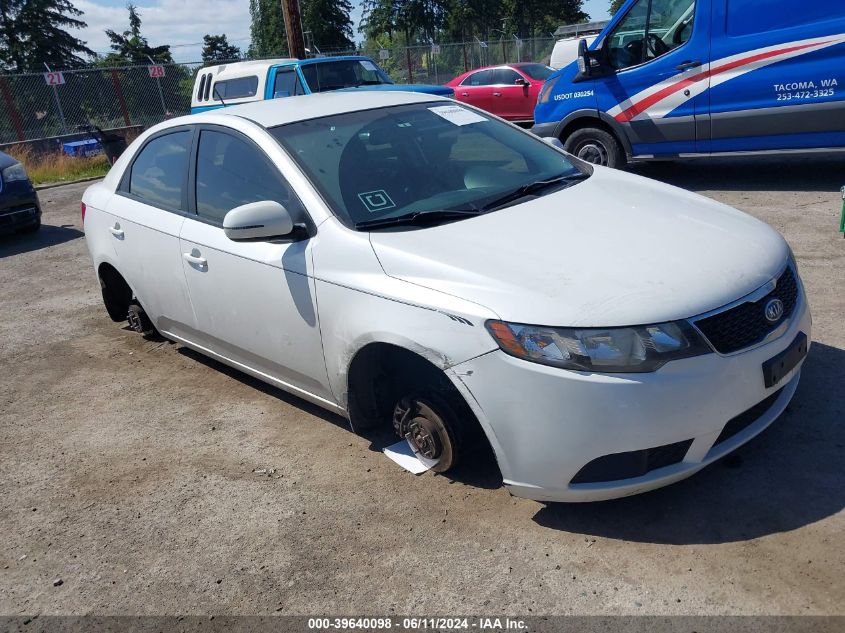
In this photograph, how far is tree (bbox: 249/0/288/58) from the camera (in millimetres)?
52688

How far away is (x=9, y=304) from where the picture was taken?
23.2ft

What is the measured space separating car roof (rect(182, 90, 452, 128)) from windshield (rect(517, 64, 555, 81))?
1319 centimetres

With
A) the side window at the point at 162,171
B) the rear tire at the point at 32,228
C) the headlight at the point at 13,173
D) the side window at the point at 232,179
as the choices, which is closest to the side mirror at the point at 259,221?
the side window at the point at 232,179

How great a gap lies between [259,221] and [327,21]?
5237 centimetres

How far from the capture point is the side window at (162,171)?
14.4 feet

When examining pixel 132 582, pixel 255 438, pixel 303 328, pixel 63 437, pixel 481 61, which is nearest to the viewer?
pixel 132 582

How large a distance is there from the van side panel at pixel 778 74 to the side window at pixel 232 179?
570 centimetres

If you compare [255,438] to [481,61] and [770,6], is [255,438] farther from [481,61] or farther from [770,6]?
[481,61]

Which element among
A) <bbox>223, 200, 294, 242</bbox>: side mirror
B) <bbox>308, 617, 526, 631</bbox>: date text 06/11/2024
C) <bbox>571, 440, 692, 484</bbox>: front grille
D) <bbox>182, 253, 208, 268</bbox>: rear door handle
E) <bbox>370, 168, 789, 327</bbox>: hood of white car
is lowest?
<bbox>308, 617, 526, 631</bbox>: date text 06/11/2024

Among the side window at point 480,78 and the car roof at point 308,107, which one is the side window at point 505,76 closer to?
the side window at point 480,78

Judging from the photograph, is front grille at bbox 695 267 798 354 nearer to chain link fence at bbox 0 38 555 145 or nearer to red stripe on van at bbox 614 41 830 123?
red stripe on van at bbox 614 41 830 123

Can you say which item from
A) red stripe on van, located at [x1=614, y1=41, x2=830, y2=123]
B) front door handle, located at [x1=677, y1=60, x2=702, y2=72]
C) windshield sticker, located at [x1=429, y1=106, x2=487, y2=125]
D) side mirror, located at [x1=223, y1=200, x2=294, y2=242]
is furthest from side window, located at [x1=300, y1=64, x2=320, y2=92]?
side mirror, located at [x1=223, y1=200, x2=294, y2=242]

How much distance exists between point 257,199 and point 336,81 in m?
10.5

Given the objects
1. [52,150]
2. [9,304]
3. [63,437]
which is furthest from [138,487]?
[52,150]
